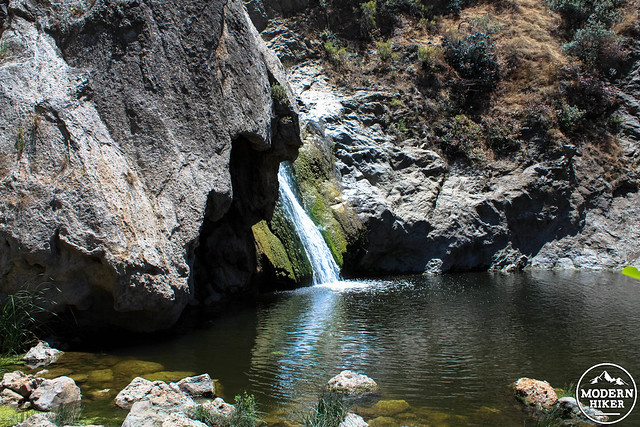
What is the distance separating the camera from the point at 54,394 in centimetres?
683

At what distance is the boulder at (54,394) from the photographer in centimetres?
670

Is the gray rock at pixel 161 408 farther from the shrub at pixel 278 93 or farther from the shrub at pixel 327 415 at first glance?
the shrub at pixel 278 93

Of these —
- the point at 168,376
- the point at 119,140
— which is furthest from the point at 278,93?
the point at 168,376

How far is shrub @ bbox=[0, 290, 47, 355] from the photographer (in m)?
8.95

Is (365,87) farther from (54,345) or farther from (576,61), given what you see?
(54,345)

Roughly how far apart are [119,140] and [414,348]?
7.28 m

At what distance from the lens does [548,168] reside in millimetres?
25438

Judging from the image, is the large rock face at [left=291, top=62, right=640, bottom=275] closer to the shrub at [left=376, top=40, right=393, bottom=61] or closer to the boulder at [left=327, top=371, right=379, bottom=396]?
the shrub at [left=376, top=40, right=393, bottom=61]

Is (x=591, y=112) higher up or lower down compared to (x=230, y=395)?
higher up

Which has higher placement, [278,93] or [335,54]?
[335,54]

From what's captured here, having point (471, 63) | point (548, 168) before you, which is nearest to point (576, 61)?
point (471, 63)

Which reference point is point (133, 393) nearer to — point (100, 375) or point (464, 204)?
point (100, 375)

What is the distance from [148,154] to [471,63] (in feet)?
79.7

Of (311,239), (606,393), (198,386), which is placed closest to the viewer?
(198,386)
